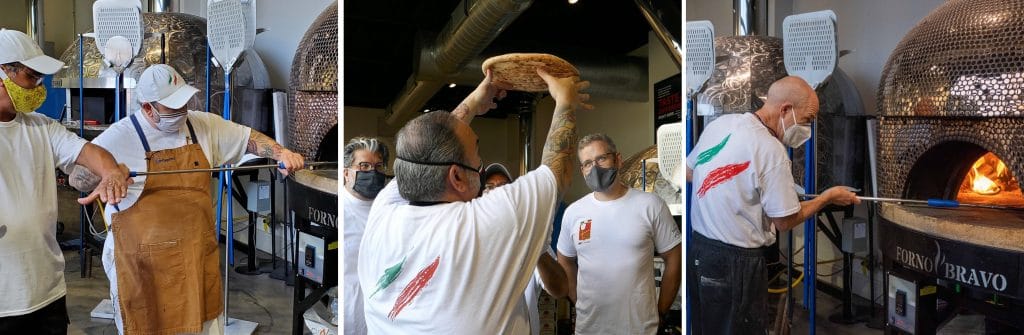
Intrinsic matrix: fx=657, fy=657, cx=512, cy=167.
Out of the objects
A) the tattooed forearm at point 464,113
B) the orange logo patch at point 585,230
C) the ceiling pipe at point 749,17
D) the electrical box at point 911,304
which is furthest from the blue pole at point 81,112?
the electrical box at point 911,304

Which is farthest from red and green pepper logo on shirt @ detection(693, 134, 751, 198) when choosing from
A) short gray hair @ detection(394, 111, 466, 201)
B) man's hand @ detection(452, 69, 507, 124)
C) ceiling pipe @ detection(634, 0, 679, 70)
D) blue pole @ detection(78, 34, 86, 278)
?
blue pole @ detection(78, 34, 86, 278)

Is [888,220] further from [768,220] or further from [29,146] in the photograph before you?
[29,146]

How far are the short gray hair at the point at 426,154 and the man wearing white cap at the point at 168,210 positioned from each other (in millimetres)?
466

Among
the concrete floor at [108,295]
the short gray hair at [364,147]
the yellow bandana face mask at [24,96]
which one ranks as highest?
the yellow bandana face mask at [24,96]

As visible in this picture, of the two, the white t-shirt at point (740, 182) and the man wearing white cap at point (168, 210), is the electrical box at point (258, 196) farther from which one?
the white t-shirt at point (740, 182)

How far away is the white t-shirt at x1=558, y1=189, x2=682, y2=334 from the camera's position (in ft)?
5.24

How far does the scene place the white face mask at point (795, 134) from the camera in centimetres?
165

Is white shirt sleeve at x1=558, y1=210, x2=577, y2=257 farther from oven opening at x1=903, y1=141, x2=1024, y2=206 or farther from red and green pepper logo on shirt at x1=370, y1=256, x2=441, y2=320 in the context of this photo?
oven opening at x1=903, y1=141, x2=1024, y2=206

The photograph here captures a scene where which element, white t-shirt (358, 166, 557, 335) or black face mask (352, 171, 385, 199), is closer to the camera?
white t-shirt (358, 166, 557, 335)

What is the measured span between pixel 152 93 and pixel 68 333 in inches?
26.8

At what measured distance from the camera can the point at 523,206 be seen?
1458 mm

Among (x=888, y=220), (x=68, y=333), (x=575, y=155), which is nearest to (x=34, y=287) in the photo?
(x=68, y=333)

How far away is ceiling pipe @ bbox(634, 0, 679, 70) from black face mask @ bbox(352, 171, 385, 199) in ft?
2.64

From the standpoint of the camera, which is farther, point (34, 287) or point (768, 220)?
point (768, 220)
